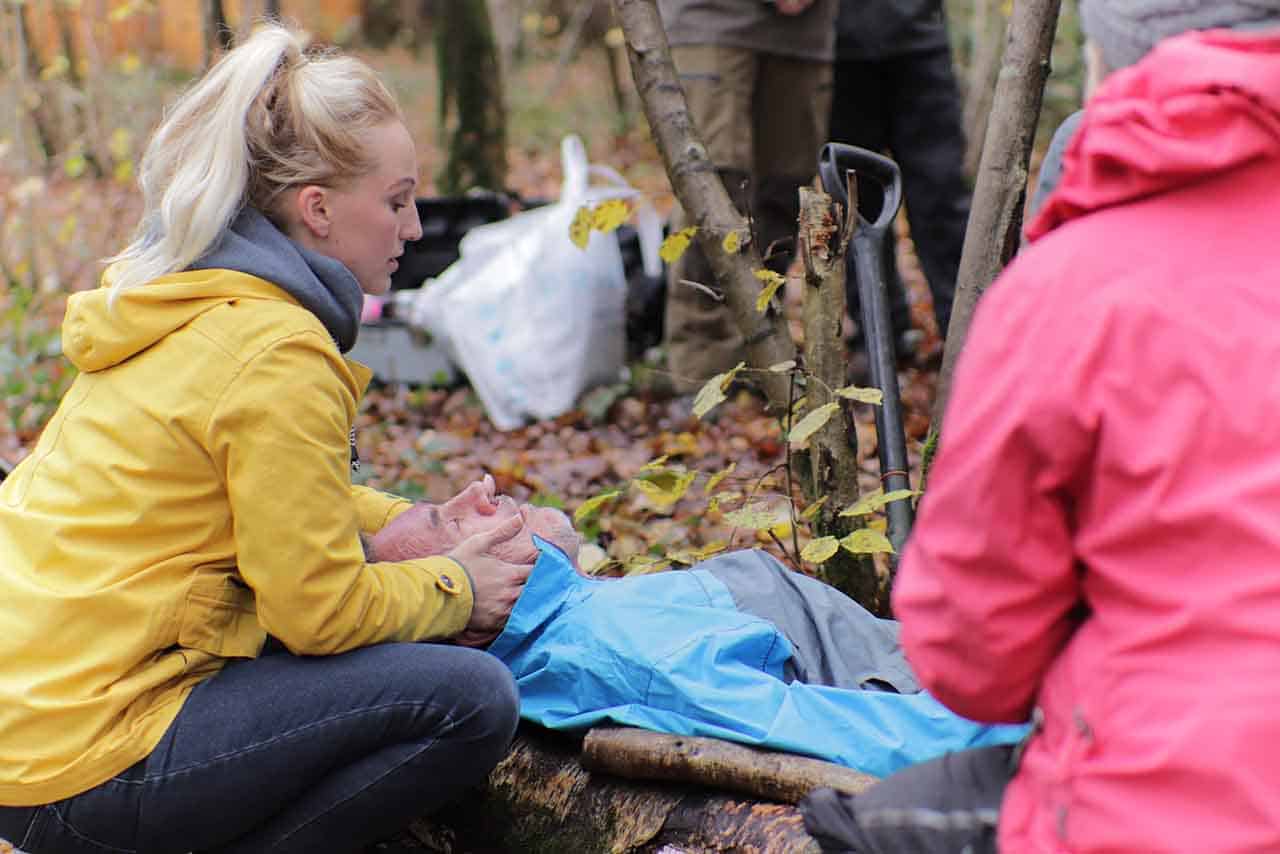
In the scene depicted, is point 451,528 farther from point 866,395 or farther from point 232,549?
point 866,395

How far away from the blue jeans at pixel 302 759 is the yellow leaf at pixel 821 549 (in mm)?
746

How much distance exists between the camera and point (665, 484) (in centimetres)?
317

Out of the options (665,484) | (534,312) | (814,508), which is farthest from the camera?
(534,312)

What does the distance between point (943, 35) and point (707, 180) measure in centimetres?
222

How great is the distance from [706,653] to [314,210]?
3.13 feet

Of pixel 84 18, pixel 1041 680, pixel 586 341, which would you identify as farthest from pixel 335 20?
pixel 1041 680

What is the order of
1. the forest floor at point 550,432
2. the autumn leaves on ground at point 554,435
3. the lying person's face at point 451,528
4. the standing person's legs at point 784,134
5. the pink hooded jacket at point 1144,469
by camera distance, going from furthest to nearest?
the standing person's legs at point 784,134
the forest floor at point 550,432
the autumn leaves on ground at point 554,435
the lying person's face at point 451,528
the pink hooded jacket at point 1144,469

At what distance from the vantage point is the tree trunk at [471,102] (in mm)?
7574

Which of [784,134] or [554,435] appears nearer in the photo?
[784,134]

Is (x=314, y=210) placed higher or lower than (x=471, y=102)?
higher

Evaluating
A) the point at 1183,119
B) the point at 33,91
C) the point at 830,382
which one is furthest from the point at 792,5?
the point at 33,91

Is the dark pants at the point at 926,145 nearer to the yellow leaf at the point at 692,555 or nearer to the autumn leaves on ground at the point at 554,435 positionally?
the autumn leaves on ground at the point at 554,435

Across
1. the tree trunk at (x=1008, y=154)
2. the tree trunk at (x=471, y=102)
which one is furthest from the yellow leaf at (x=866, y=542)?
the tree trunk at (x=471, y=102)

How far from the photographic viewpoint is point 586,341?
5.25 metres
